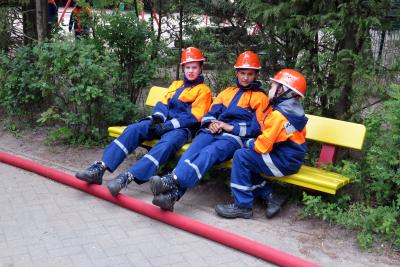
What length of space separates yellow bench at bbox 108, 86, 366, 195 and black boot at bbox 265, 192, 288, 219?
0.78 feet

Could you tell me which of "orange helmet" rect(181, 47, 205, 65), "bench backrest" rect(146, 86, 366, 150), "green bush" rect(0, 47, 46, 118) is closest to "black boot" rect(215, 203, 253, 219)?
"bench backrest" rect(146, 86, 366, 150)

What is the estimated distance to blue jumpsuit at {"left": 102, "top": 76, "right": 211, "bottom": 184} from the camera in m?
4.68

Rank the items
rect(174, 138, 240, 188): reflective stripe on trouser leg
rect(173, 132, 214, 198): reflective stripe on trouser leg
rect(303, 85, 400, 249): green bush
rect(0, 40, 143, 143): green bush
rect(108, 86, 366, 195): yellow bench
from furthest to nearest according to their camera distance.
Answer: rect(0, 40, 143, 143): green bush
rect(173, 132, 214, 198): reflective stripe on trouser leg
rect(174, 138, 240, 188): reflective stripe on trouser leg
rect(108, 86, 366, 195): yellow bench
rect(303, 85, 400, 249): green bush

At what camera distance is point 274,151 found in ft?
13.8

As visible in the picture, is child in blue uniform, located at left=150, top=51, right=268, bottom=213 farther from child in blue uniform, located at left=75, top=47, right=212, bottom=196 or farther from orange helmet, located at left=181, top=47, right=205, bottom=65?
orange helmet, located at left=181, top=47, right=205, bottom=65

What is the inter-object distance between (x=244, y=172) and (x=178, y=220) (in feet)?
2.26

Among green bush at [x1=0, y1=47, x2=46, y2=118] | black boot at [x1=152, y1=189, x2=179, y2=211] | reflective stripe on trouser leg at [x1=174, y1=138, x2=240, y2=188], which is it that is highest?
green bush at [x1=0, y1=47, x2=46, y2=118]

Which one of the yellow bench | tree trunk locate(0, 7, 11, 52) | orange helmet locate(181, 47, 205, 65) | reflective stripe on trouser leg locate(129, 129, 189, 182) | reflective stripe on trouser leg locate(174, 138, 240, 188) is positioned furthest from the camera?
tree trunk locate(0, 7, 11, 52)

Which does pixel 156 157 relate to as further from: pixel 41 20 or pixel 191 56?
pixel 41 20

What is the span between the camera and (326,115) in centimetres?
524

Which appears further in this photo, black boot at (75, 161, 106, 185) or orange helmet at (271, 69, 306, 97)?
black boot at (75, 161, 106, 185)

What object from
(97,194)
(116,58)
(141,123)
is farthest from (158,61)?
(97,194)

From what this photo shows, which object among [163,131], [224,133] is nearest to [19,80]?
[163,131]

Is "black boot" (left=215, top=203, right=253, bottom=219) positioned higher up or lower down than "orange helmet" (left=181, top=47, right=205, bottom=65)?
lower down
